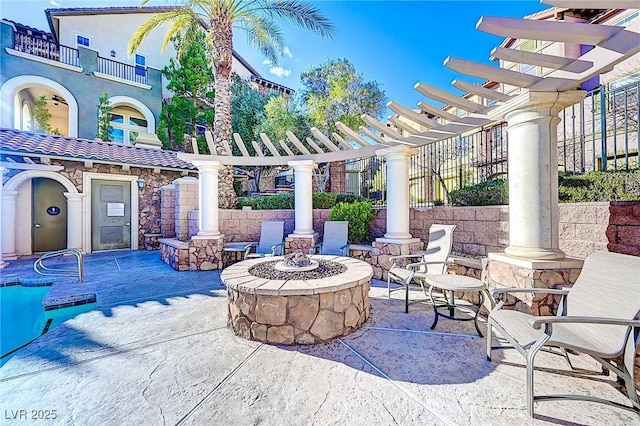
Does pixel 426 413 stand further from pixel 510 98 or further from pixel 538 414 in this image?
pixel 510 98

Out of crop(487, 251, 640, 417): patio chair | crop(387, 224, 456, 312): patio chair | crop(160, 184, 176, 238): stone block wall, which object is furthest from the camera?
crop(160, 184, 176, 238): stone block wall

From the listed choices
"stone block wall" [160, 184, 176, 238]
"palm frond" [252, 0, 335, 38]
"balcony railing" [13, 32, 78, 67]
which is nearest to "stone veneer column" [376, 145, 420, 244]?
"palm frond" [252, 0, 335, 38]

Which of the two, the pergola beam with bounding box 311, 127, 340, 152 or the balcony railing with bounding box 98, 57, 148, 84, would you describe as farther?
the balcony railing with bounding box 98, 57, 148, 84

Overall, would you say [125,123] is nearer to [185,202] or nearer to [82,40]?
[82,40]

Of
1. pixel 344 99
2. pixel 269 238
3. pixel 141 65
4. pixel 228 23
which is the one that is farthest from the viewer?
pixel 141 65

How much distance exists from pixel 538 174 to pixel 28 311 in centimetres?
814

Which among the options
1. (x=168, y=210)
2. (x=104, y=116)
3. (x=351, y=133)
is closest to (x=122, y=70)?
(x=104, y=116)

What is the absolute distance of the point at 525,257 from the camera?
136 inches

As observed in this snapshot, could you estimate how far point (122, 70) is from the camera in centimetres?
1456

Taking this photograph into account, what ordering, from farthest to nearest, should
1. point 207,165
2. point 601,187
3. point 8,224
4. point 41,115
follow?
point 41,115 → point 8,224 → point 207,165 → point 601,187

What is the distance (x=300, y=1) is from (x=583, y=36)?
8170 millimetres

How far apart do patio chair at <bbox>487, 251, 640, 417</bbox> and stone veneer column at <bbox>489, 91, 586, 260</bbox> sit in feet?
2.09

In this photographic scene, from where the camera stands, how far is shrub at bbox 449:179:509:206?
200 inches

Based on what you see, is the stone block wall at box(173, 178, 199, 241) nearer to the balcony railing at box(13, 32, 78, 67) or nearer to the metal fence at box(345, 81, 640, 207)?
the metal fence at box(345, 81, 640, 207)
